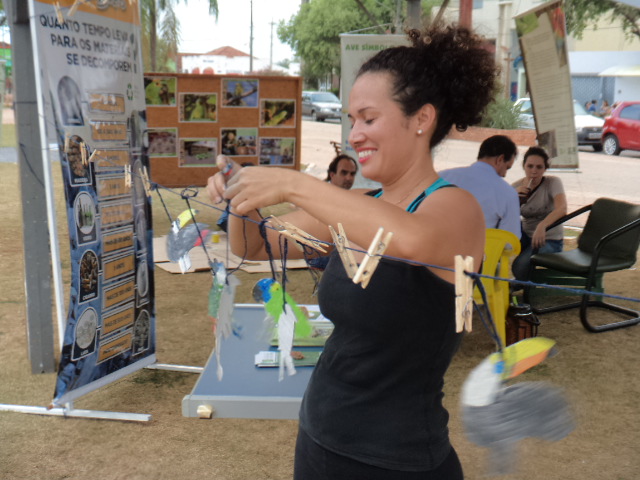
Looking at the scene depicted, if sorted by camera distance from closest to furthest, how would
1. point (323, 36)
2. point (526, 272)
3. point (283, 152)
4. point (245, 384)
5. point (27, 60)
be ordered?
1. point (245, 384)
2. point (27, 60)
3. point (526, 272)
4. point (283, 152)
5. point (323, 36)

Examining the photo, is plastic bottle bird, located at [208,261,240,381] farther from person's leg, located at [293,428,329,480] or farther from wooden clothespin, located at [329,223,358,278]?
wooden clothespin, located at [329,223,358,278]

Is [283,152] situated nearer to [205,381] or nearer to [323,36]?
[205,381]

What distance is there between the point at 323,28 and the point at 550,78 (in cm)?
3671

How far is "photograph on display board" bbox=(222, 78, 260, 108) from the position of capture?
832cm

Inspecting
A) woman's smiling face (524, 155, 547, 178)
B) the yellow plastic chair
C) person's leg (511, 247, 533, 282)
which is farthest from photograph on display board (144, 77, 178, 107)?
the yellow plastic chair

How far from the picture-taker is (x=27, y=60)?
372 centimetres

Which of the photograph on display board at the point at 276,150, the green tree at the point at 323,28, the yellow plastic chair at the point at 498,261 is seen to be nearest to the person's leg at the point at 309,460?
the yellow plastic chair at the point at 498,261

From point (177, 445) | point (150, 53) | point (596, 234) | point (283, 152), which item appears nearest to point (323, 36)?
point (150, 53)

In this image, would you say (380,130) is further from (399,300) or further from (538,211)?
(538,211)

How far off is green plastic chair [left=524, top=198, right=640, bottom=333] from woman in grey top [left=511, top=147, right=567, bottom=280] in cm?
11

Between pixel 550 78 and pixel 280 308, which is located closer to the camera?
pixel 280 308

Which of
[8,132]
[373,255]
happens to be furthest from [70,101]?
[8,132]

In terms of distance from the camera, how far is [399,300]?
127cm

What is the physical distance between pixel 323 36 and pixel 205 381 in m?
41.1
